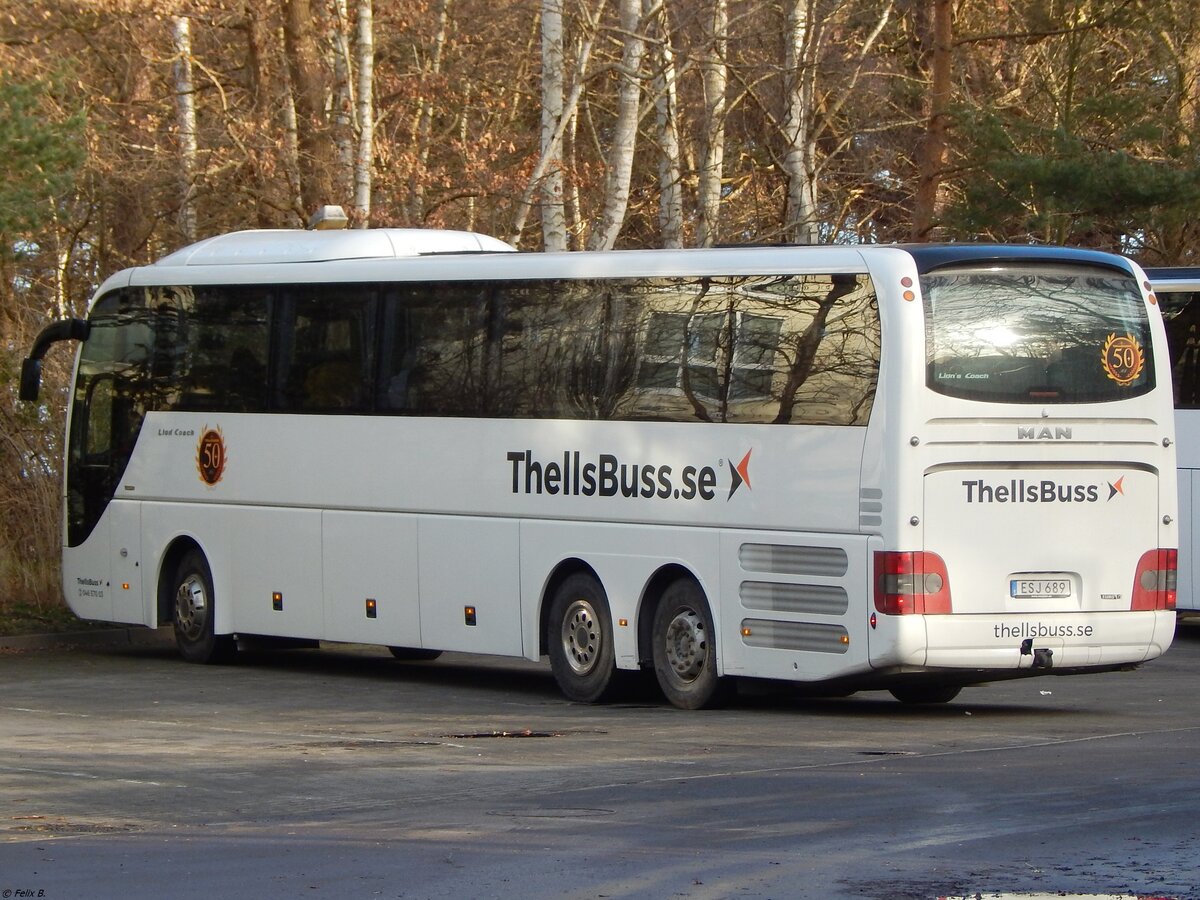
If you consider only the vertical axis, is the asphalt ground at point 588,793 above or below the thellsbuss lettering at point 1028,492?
below

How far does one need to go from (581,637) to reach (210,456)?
15.3 ft

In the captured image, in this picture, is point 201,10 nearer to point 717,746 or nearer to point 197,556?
point 197,556

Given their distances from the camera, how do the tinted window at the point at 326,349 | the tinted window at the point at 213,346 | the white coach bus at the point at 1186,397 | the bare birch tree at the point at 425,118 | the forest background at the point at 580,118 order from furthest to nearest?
1. the bare birch tree at the point at 425,118
2. the forest background at the point at 580,118
3. the white coach bus at the point at 1186,397
4. the tinted window at the point at 213,346
5. the tinted window at the point at 326,349

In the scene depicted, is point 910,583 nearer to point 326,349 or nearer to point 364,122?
point 326,349

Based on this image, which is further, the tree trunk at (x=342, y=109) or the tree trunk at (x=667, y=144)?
the tree trunk at (x=342, y=109)

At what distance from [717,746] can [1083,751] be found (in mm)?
2086

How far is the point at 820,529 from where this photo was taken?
563 inches

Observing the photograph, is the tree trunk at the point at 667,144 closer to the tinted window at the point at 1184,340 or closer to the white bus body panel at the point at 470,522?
the tinted window at the point at 1184,340

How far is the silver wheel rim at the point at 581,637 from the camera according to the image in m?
15.9

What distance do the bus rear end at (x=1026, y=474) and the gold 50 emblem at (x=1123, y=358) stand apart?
0.01m

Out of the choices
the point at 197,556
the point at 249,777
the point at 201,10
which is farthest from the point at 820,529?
the point at 201,10

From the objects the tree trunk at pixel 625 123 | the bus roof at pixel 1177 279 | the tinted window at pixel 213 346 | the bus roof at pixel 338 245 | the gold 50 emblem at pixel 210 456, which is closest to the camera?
the bus roof at pixel 338 245

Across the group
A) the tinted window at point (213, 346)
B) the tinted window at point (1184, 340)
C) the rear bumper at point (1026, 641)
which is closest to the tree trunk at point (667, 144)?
the tinted window at point (1184, 340)

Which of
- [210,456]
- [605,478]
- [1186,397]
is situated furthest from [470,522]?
[1186,397]
